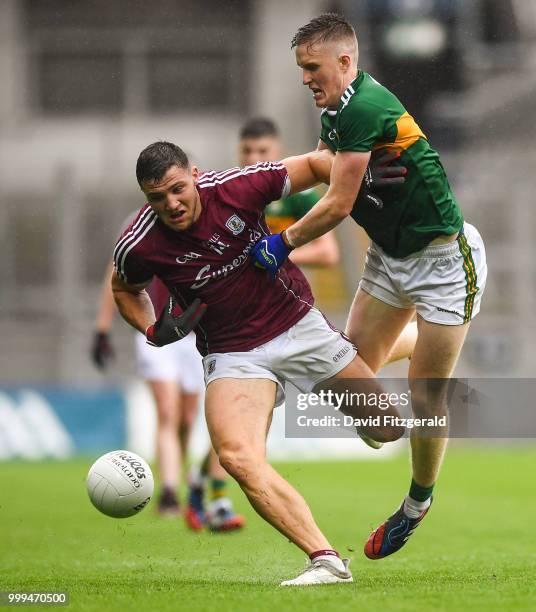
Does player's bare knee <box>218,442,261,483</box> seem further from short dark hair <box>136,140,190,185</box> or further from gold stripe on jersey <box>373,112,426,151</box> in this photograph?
gold stripe on jersey <box>373,112,426,151</box>

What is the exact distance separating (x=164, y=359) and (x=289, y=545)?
2242 millimetres

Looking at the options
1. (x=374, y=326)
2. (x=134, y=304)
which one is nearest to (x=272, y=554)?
(x=374, y=326)

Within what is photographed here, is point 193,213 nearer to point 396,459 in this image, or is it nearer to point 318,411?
point 318,411

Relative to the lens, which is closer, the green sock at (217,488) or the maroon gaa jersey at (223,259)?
the maroon gaa jersey at (223,259)

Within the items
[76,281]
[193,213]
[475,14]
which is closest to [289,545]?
[193,213]

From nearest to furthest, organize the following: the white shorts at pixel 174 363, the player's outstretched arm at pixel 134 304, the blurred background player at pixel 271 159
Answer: the player's outstretched arm at pixel 134 304 < the blurred background player at pixel 271 159 < the white shorts at pixel 174 363

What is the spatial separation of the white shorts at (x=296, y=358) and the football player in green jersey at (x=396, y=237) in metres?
0.37

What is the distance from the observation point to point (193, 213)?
18.3 feet

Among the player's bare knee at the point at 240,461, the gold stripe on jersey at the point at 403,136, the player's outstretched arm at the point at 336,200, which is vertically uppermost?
the gold stripe on jersey at the point at 403,136

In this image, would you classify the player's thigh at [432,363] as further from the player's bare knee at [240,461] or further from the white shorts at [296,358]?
the player's bare knee at [240,461]

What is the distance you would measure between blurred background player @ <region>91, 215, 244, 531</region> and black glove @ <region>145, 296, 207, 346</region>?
2.48 metres

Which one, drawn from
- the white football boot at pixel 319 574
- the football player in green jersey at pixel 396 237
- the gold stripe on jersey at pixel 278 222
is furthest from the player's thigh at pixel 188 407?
the white football boot at pixel 319 574

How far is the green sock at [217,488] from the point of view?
26.2 ft

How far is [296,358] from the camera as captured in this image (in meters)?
5.79
